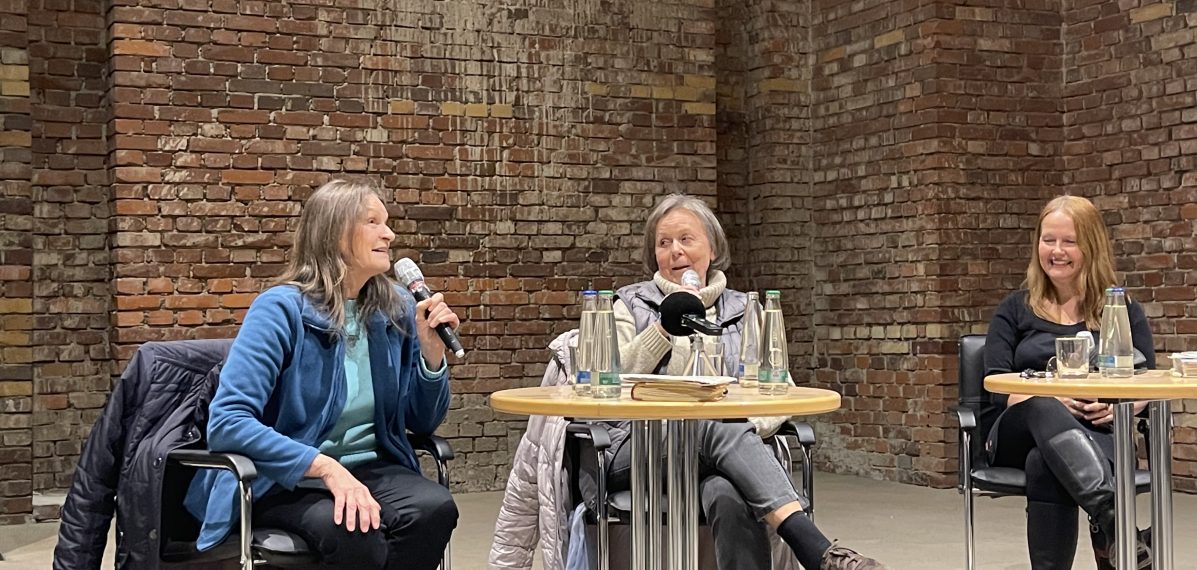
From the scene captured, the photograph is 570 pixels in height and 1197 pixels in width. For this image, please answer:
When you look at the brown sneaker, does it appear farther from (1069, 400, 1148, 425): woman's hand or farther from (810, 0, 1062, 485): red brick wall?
(810, 0, 1062, 485): red brick wall

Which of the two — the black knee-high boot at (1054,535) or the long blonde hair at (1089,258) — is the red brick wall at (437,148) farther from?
the black knee-high boot at (1054,535)

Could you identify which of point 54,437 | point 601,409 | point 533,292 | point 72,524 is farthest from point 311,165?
point 601,409

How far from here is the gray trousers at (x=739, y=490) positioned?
335 centimetres

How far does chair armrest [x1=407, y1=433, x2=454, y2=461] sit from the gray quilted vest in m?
0.70

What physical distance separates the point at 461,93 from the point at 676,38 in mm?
1190

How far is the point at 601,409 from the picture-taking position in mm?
2756

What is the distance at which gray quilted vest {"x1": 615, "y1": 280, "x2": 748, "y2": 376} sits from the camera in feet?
12.6

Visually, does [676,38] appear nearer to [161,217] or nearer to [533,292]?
[533,292]

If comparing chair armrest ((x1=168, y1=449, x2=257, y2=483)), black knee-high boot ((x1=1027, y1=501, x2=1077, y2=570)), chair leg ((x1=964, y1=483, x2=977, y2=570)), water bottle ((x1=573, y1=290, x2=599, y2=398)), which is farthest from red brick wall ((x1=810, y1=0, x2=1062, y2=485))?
chair armrest ((x1=168, y1=449, x2=257, y2=483))

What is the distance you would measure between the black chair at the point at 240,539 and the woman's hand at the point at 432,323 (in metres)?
0.53

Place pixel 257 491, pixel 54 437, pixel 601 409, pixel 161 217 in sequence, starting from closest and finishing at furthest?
pixel 601 409
pixel 257 491
pixel 161 217
pixel 54 437

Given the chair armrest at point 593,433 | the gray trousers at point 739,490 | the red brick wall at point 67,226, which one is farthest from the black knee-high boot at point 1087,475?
the red brick wall at point 67,226

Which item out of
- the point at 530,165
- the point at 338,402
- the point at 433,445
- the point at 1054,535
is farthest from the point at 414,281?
the point at 530,165

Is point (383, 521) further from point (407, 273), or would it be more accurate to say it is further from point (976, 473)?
point (976, 473)
